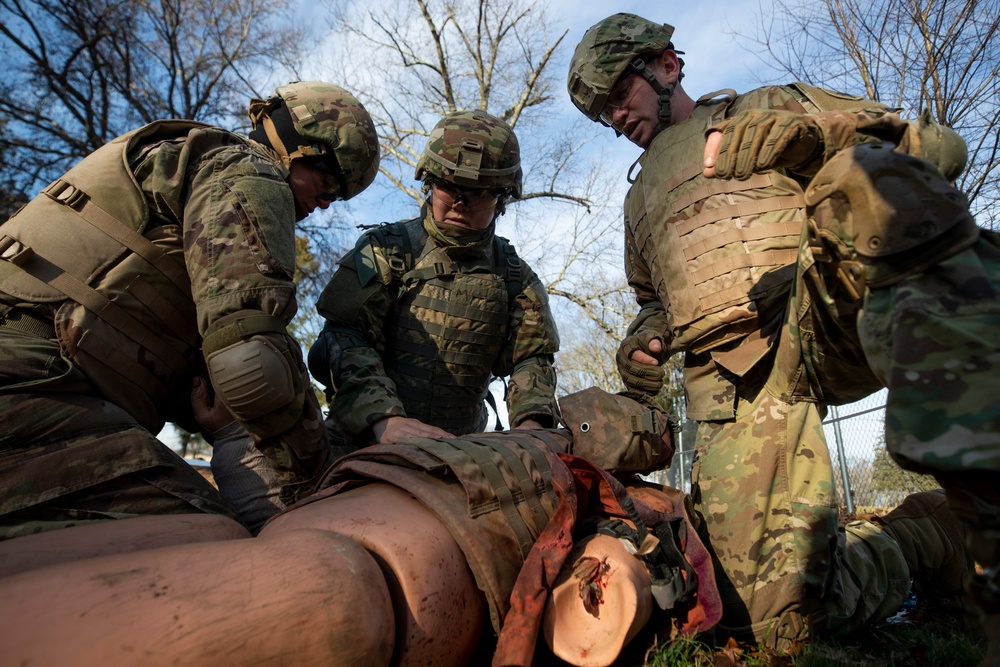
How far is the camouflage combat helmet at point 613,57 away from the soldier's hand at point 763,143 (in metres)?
1.62

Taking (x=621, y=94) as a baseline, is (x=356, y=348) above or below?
below

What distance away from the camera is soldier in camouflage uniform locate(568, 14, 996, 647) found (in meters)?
2.41

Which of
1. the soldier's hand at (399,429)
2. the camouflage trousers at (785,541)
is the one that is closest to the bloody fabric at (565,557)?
the camouflage trousers at (785,541)

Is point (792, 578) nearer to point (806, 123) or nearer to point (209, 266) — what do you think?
point (806, 123)

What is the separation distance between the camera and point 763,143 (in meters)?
2.06

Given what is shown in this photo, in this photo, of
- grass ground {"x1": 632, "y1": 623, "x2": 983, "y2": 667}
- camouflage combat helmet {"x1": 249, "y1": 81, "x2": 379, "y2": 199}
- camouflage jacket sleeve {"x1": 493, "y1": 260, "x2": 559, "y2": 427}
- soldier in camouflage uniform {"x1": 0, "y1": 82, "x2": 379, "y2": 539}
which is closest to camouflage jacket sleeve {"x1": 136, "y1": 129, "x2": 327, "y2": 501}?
soldier in camouflage uniform {"x1": 0, "y1": 82, "x2": 379, "y2": 539}

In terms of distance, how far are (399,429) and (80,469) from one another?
1310mm

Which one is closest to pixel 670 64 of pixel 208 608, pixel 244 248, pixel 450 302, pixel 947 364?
pixel 450 302

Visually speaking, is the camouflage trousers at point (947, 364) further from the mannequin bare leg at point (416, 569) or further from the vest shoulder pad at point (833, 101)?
the vest shoulder pad at point (833, 101)

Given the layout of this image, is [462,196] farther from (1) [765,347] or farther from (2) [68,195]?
(2) [68,195]

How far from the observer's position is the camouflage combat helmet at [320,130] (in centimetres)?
333

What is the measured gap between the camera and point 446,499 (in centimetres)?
208

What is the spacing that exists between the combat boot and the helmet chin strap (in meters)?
2.15

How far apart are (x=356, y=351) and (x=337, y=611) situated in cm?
241
